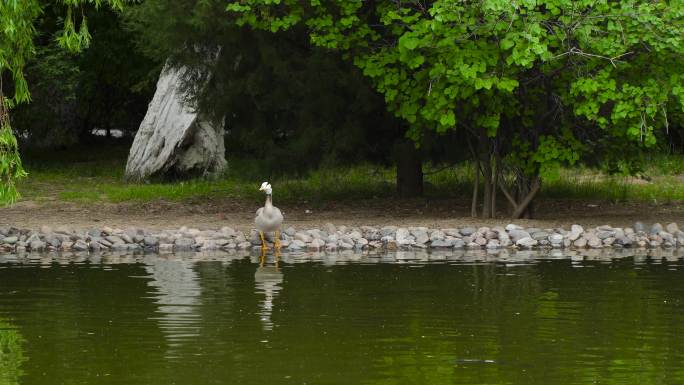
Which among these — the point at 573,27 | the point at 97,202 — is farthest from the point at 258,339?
the point at 97,202

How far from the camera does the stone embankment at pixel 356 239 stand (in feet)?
64.0

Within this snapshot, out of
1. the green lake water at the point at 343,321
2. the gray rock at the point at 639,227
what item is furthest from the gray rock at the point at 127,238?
the gray rock at the point at 639,227

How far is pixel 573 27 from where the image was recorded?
1883cm

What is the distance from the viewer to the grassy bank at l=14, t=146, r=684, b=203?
87.8 ft

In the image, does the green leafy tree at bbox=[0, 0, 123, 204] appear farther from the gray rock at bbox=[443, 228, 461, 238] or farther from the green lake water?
the gray rock at bbox=[443, 228, 461, 238]

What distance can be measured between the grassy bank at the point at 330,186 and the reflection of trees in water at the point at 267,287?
24.3ft

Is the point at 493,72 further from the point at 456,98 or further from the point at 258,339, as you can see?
the point at 258,339

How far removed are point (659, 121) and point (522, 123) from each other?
7.41 ft

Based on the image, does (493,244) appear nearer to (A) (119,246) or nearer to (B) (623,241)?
(B) (623,241)

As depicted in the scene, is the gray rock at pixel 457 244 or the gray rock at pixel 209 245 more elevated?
the gray rock at pixel 457 244

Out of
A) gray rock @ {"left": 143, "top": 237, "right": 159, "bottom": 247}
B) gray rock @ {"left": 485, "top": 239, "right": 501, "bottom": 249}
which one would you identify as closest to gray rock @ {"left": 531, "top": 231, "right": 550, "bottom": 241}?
gray rock @ {"left": 485, "top": 239, "right": 501, "bottom": 249}

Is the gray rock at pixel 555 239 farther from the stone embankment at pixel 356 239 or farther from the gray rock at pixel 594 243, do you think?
the gray rock at pixel 594 243

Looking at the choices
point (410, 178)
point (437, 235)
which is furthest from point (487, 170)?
point (410, 178)

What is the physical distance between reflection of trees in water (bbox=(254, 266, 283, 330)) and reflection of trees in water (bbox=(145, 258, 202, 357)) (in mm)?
677
